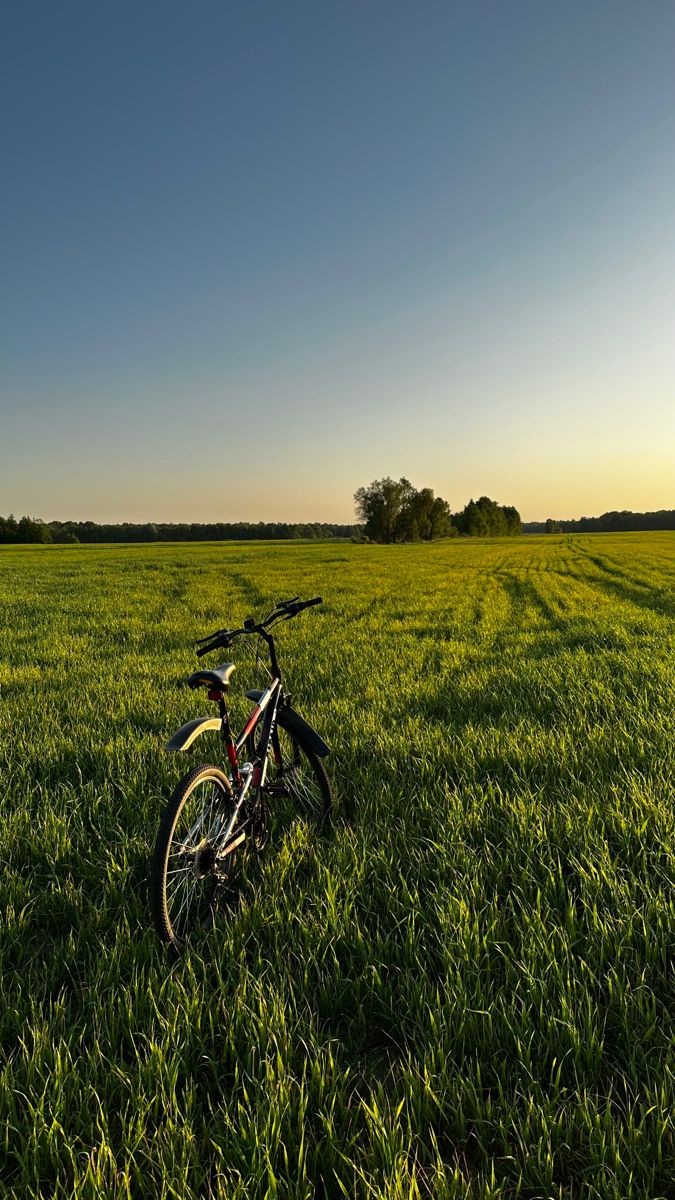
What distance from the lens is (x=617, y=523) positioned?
17212 centimetres

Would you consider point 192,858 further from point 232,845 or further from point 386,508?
point 386,508

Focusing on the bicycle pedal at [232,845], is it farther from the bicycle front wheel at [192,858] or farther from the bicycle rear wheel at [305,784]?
the bicycle rear wheel at [305,784]

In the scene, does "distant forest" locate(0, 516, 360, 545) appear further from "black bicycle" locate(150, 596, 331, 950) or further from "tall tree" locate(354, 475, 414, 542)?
"black bicycle" locate(150, 596, 331, 950)

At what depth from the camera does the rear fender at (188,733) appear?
269 cm

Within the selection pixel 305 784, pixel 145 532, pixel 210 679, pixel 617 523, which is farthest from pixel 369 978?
pixel 617 523

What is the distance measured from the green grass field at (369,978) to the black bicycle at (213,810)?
0.21 m

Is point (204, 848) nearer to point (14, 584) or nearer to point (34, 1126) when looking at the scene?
point (34, 1126)

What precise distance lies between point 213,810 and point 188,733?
650mm

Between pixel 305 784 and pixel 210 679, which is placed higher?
pixel 210 679

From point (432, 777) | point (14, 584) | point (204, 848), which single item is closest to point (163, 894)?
point (204, 848)

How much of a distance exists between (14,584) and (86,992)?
24.3 metres

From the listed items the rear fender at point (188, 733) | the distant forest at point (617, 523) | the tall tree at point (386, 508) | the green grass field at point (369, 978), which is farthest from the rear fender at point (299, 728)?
the distant forest at point (617, 523)

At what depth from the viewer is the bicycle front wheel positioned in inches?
98.1

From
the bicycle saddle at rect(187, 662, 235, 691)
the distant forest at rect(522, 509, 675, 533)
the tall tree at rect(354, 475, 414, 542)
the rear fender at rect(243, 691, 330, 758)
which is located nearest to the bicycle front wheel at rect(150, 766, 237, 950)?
the bicycle saddle at rect(187, 662, 235, 691)
